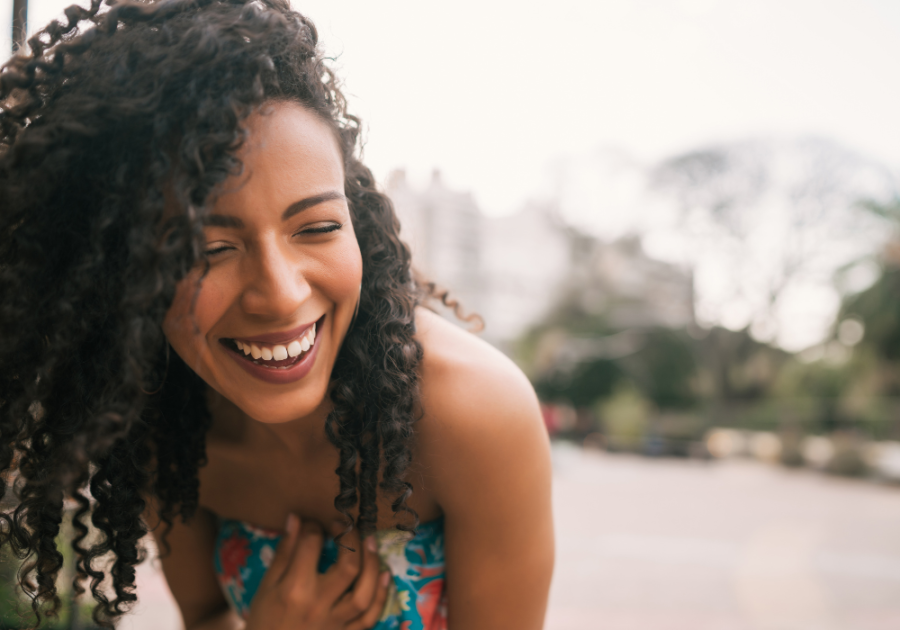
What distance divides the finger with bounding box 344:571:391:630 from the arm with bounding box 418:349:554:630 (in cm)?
16

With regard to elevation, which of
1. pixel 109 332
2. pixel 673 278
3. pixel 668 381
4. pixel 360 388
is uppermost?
pixel 109 332

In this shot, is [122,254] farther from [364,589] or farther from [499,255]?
[499,255]

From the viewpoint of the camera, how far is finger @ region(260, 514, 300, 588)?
1.61 metres

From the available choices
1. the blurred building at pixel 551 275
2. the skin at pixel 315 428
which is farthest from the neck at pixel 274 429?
the blurred building at pixel 551 275

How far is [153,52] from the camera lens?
3.89ft

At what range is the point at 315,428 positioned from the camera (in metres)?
1.62

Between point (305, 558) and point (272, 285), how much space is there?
77cm

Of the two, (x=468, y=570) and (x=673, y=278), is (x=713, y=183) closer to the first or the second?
(x=673, y=278)

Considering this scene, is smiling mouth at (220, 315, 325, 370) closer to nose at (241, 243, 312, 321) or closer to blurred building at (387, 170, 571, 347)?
nose at (241, 243, 312, 321)

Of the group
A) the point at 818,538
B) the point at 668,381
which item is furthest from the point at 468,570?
the point at 668,381

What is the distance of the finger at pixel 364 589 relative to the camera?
157 centimetres

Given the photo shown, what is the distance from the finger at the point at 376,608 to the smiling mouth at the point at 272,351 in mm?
655

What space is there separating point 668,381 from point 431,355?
23.2 m

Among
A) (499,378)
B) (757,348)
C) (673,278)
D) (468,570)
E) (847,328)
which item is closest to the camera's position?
(499,378)
